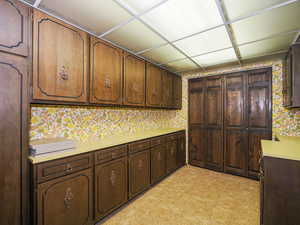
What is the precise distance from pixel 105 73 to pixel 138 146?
4.00 ft

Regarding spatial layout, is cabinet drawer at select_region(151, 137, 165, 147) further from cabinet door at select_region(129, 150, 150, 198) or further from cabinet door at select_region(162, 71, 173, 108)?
cabinet door at select_region(162, 71, 173, 108)

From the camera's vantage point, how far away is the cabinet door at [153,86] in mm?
2889

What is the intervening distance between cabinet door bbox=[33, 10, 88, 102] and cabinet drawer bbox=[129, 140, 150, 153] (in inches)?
38.4

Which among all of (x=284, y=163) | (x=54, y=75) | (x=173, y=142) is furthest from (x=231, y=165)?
(x=54, y=75)

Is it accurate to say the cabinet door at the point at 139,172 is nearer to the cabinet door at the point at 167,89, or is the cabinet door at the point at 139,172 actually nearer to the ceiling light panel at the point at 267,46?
the cabinet door at the point at 167,89

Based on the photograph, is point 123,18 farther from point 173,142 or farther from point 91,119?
point 173,142

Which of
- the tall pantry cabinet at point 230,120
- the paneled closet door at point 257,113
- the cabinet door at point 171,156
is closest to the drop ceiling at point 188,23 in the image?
the paneled closet door at point 257,113

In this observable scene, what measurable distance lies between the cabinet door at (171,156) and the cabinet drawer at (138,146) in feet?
2.50

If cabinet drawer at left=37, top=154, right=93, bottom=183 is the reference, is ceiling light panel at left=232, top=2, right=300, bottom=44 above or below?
above

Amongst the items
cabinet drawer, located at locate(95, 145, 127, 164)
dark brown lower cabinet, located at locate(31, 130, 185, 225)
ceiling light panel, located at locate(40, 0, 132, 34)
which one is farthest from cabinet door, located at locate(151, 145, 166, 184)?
ceiling light panel, located at locate(40, 0, 132, 34)

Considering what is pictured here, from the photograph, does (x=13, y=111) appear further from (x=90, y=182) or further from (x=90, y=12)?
(x=90, y=12)

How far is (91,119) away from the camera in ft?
7.72

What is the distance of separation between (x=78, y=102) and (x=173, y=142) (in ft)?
7.41

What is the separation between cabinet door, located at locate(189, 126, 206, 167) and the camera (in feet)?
12.0
